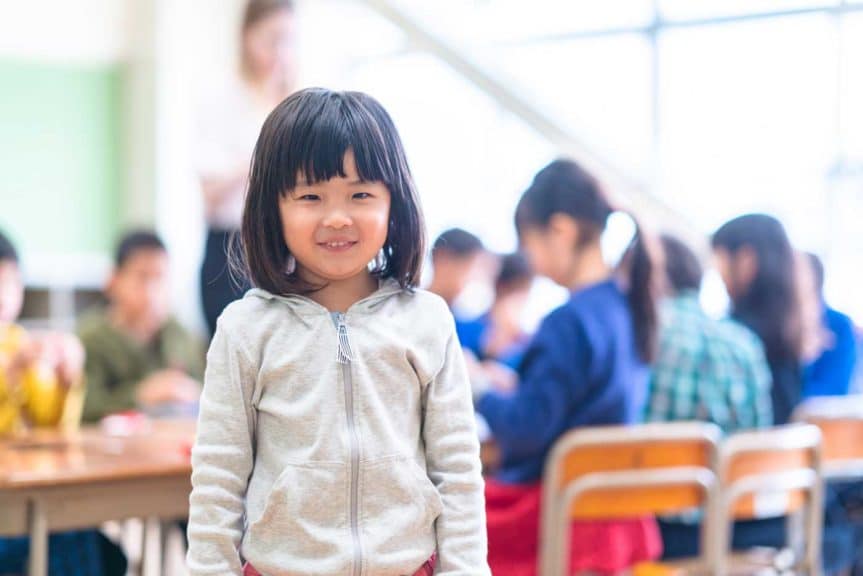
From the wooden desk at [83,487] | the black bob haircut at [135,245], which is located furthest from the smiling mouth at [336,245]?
the black bob haircut at [135,245]

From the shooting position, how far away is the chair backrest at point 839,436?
262 centimetres

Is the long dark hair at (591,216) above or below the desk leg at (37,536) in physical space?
above

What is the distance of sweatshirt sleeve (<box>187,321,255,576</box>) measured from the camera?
116 cm

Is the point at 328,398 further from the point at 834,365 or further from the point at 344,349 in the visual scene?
the point at 834,365

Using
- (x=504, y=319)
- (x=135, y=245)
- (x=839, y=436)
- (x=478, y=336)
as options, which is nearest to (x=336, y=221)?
(x=839, y=436)

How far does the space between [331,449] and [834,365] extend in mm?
2518

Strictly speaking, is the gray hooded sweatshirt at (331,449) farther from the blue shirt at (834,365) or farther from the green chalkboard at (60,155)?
the green chalkboard at (60,155)

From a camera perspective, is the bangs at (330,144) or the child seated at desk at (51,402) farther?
the child seated at desk at (51,402)

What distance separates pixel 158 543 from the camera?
98.0 inches

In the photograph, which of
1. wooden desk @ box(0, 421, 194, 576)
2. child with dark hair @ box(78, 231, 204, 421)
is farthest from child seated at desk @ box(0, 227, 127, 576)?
child with dark hair @ box(78, 231, 204, 421)

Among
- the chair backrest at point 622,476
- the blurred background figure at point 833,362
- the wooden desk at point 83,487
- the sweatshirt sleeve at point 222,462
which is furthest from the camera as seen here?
the blurred background figure at point 833,362

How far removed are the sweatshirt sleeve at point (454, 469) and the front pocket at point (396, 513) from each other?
0.06 feet

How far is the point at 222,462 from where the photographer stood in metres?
1.18

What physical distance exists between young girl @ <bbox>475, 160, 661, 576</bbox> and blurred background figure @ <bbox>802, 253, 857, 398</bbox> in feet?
3.68
